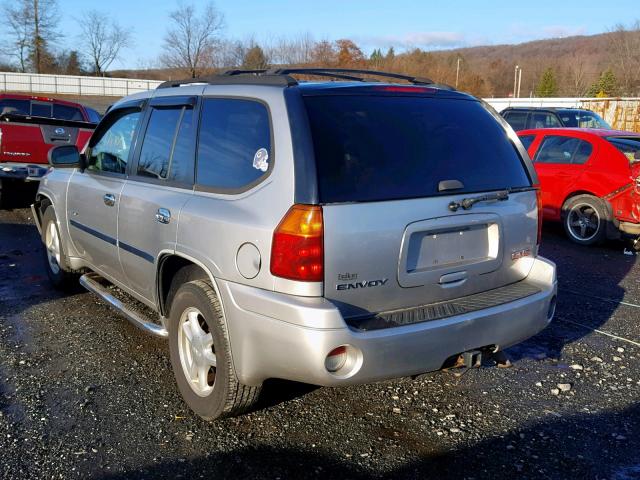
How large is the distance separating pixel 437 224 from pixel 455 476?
Answer: 47.7 inches

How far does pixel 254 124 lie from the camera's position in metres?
3.11

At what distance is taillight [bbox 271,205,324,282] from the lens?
2.71 m

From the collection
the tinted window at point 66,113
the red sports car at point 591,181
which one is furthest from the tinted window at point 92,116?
the red sports car at point 591,181

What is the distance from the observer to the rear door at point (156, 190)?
3480 millimetres

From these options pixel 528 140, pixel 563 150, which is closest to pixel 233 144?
pixel 563 150

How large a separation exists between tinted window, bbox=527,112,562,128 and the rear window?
11.2 meters

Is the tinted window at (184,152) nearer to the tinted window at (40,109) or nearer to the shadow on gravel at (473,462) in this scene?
the shadow on gravel at (473,462)

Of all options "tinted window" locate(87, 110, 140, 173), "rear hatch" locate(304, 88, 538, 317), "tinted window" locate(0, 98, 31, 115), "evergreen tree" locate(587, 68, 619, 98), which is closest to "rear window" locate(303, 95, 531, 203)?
"rear hatch" locate(304, 88, 538, 317)

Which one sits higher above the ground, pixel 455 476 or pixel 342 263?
pixel 342 263

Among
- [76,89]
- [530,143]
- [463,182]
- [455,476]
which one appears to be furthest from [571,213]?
[76,89]

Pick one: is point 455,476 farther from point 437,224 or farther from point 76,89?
point 76,89

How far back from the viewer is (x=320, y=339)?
104 inches

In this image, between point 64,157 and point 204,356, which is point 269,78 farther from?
point 64,157

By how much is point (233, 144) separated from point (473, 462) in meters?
2.03
